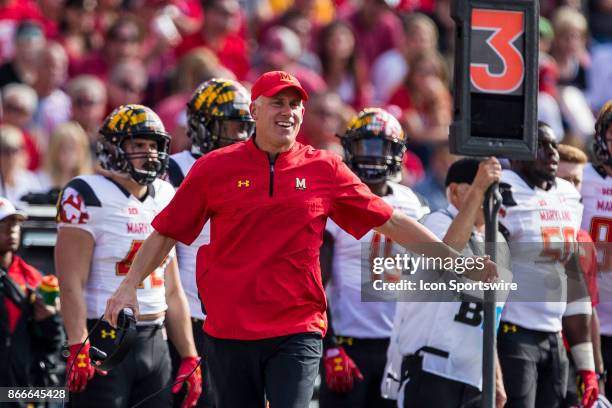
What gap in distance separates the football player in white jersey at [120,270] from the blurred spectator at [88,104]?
12.1ft

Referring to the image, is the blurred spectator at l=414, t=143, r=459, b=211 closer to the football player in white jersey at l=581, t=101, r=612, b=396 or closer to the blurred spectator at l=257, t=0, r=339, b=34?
the blurred spectator at l=257, t=0, r=339, b=34

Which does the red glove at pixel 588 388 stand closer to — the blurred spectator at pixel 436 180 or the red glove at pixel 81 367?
the red glove at pixel 81 367

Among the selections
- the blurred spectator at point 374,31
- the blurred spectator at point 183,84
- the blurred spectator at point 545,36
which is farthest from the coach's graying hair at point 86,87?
the blurred spectator at point 545,36

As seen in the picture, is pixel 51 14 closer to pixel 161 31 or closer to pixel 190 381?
pixel 161 31

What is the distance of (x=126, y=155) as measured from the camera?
825 centimetres

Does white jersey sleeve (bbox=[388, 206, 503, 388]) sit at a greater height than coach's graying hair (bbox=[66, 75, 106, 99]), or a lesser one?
lesser

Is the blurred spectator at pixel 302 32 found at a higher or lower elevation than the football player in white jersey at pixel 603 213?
higher

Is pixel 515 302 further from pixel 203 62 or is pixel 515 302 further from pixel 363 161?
pixel 203 62

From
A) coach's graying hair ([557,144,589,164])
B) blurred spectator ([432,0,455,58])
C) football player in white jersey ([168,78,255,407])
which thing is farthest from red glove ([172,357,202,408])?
blurred spectator ([432,0,455,58])

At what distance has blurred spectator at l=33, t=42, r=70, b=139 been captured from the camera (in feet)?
41.2

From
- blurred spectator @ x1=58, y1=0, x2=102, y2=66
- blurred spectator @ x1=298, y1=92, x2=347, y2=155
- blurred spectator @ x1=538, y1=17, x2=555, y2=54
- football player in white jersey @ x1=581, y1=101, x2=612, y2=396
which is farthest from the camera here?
blurred spectator @ x1=538, y1=17, x2=555, y2=54

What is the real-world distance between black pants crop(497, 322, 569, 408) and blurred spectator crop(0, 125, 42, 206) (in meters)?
4.33

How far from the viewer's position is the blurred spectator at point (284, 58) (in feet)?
44.0

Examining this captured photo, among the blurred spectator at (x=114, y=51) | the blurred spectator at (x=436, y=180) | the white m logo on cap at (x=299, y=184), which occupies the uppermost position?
the blurred spectator at (x=114, y=51)
